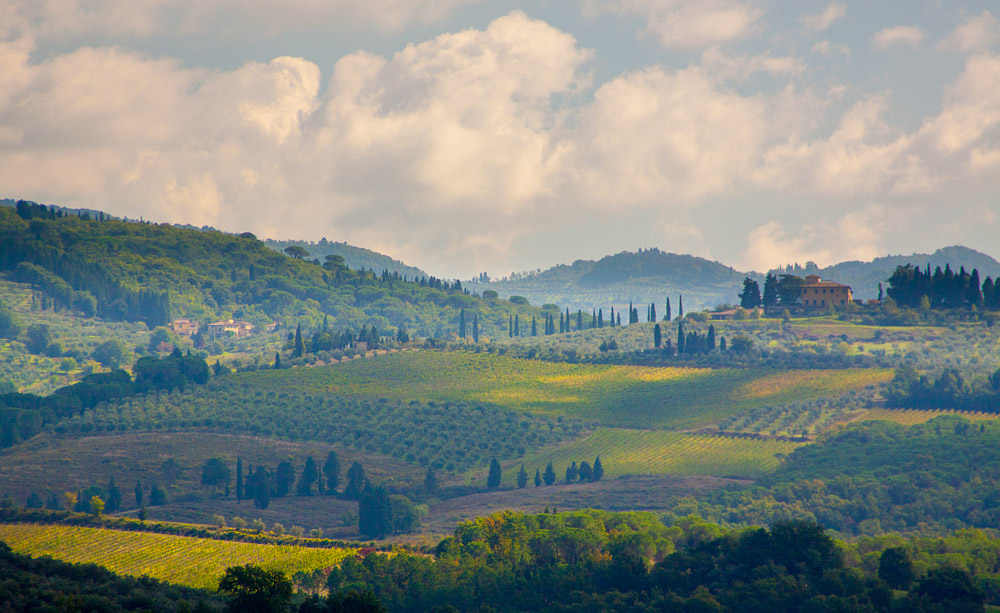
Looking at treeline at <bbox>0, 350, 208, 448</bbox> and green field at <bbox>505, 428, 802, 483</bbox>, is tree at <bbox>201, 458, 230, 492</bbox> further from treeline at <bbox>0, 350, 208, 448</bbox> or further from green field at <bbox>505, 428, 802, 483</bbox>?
green field at <bbox>505, 428, 802, 483</bbox>

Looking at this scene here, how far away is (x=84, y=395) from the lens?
183375mm

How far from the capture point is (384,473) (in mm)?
150250

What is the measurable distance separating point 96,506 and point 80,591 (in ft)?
216

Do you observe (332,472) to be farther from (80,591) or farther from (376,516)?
(80,591)

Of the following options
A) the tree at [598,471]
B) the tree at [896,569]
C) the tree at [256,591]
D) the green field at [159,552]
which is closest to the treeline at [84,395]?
the green field at [159,552]

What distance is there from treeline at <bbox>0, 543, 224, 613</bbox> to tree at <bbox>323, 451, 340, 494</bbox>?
7135 centimetres

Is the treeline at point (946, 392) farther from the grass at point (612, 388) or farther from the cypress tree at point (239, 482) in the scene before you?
the cypress tree at point (239, 482)

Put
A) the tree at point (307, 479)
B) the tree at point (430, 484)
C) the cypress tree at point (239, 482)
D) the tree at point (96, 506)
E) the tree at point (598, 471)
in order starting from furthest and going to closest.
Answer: the tree at point (430, 484) → the tree at point (598, 471) → the tree at point (307, 479) → the cypress tree at point (239, 482) → the tree at point (96, 506)

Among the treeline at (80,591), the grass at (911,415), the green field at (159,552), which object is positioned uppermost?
the grass at (911,415)

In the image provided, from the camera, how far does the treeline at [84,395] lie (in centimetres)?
16638

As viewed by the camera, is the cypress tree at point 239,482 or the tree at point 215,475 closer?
the cypress tree at point 239,482

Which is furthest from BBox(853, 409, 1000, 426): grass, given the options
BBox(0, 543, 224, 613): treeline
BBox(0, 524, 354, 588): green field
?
BBox(0, 543, 224, 613): treeline

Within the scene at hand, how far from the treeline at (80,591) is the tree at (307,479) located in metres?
69.9

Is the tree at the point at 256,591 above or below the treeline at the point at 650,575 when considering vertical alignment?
above
